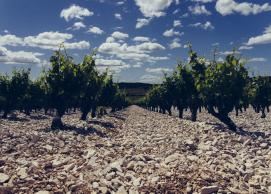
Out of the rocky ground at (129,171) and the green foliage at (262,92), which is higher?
the green foliage at (262,92)

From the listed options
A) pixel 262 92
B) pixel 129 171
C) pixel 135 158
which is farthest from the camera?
pixel 262 92

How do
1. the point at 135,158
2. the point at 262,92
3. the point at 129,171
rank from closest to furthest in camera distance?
the point at 129,171, the point at 135,158, the point at 262,92

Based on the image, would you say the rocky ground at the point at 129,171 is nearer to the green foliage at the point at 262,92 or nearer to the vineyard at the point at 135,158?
the vineyard at the point at 135,158

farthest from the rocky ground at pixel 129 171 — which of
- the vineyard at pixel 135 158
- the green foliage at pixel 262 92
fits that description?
the green foliage at pixel 262 92

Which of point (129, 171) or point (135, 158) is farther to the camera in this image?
point (135, 158)

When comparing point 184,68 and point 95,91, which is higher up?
point 184,68

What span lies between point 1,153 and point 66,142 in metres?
6.02

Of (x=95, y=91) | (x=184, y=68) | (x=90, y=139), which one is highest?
(x=184, y=68)

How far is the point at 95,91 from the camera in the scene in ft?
174

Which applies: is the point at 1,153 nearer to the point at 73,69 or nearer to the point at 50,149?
the point at 50,149

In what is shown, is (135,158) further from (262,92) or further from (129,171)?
(262,92)

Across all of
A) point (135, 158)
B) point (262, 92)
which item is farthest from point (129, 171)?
point (262, 92)

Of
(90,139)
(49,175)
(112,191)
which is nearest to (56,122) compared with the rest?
(90,139)

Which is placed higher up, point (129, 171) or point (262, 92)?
point (262, 92)
